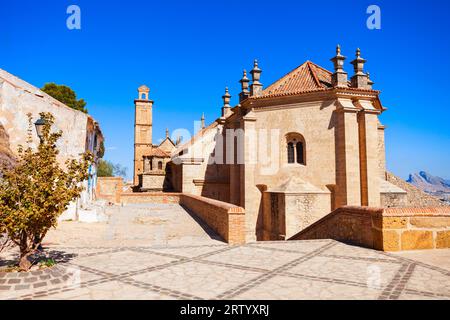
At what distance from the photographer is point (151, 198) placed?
83.1ft

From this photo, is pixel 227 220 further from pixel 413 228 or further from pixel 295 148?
pixel 295 148

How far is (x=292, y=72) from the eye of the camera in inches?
811

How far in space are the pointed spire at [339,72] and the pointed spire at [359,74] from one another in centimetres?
102

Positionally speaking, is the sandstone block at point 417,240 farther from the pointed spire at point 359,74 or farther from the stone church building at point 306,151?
the pointed spire at point 359,74

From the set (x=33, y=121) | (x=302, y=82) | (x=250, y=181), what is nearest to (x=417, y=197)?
(x=302, y=82)

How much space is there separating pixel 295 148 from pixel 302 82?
4.27 meters

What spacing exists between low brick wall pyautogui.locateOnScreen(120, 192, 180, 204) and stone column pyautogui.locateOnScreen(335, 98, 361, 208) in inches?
521

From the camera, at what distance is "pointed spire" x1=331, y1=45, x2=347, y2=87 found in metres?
17.4

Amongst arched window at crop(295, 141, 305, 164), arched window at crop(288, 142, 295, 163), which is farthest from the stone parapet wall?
arched window at crop(295, 141, 305, 164)

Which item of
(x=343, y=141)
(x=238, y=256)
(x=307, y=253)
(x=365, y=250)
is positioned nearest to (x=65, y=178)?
(x=238, y=256)

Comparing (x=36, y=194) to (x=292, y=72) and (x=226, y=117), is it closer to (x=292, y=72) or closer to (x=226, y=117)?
(x=292, y=72)

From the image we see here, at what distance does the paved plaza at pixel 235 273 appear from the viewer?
461cm
